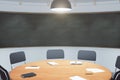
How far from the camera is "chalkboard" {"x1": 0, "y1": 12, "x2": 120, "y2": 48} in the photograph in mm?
5867

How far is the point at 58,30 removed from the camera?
6137mm

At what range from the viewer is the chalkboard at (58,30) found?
19.2 feet

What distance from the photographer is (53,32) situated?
613 cm

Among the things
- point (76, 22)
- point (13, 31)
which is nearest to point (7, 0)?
point (13, 31)

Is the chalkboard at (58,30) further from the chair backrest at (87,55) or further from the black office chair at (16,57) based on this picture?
the black office chair at (16,57)

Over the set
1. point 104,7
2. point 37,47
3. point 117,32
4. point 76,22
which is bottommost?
point 37,47

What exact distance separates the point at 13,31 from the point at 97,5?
2.87 meters

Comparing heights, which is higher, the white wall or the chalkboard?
the chalkboard

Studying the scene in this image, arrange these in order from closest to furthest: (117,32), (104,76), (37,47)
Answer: (104,76), (117,32), (37,47)

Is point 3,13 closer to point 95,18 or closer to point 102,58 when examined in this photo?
point 95,18

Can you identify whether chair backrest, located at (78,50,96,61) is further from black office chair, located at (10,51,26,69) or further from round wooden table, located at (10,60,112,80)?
black office chair, located at (10,51,26,69)

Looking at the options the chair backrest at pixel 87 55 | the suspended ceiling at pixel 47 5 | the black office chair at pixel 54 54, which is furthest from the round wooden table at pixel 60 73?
the suspended ceiling at pixel 47 5

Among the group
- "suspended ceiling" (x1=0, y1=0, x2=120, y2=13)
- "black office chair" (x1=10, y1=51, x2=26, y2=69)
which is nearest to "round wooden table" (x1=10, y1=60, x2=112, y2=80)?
"black office chair" (x1=10, y1=51, x2=26, y2=69)

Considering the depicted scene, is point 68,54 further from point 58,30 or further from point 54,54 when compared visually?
point 54,54
